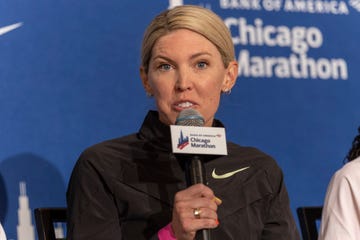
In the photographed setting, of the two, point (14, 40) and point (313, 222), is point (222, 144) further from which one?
point (14, 40)

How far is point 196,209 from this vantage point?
171 cm

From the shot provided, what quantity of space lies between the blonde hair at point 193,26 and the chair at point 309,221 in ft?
2.68

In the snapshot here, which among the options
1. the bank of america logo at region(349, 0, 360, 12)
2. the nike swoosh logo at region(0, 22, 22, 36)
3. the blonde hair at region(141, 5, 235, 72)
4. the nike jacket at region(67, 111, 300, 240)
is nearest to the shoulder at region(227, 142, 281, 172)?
the nike jacket at region(67, 111, 300, 240)

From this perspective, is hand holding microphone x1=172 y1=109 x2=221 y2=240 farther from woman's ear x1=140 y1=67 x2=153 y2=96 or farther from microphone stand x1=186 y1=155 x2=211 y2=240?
woman's ear x1=140 y1=67 x2=153 y2=96

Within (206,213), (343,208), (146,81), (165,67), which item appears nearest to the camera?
(206,213)

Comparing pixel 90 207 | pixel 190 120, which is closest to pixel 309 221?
pixel 90 207

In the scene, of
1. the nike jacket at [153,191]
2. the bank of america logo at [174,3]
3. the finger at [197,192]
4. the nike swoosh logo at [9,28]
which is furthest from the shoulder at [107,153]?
the bank of america logo at [174,3]

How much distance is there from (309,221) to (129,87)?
921 mm

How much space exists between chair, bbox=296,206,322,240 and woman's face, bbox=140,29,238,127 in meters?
0.77

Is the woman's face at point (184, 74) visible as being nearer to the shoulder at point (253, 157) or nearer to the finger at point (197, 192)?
the shoulder at point (253, 157)

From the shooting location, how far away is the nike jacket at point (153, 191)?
210cm

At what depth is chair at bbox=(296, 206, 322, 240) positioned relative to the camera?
2.80m

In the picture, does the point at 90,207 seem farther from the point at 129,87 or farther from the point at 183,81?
the point at 129,87

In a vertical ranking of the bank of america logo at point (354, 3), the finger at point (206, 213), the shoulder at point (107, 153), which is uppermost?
the bank of america logo at point (354, 3)
